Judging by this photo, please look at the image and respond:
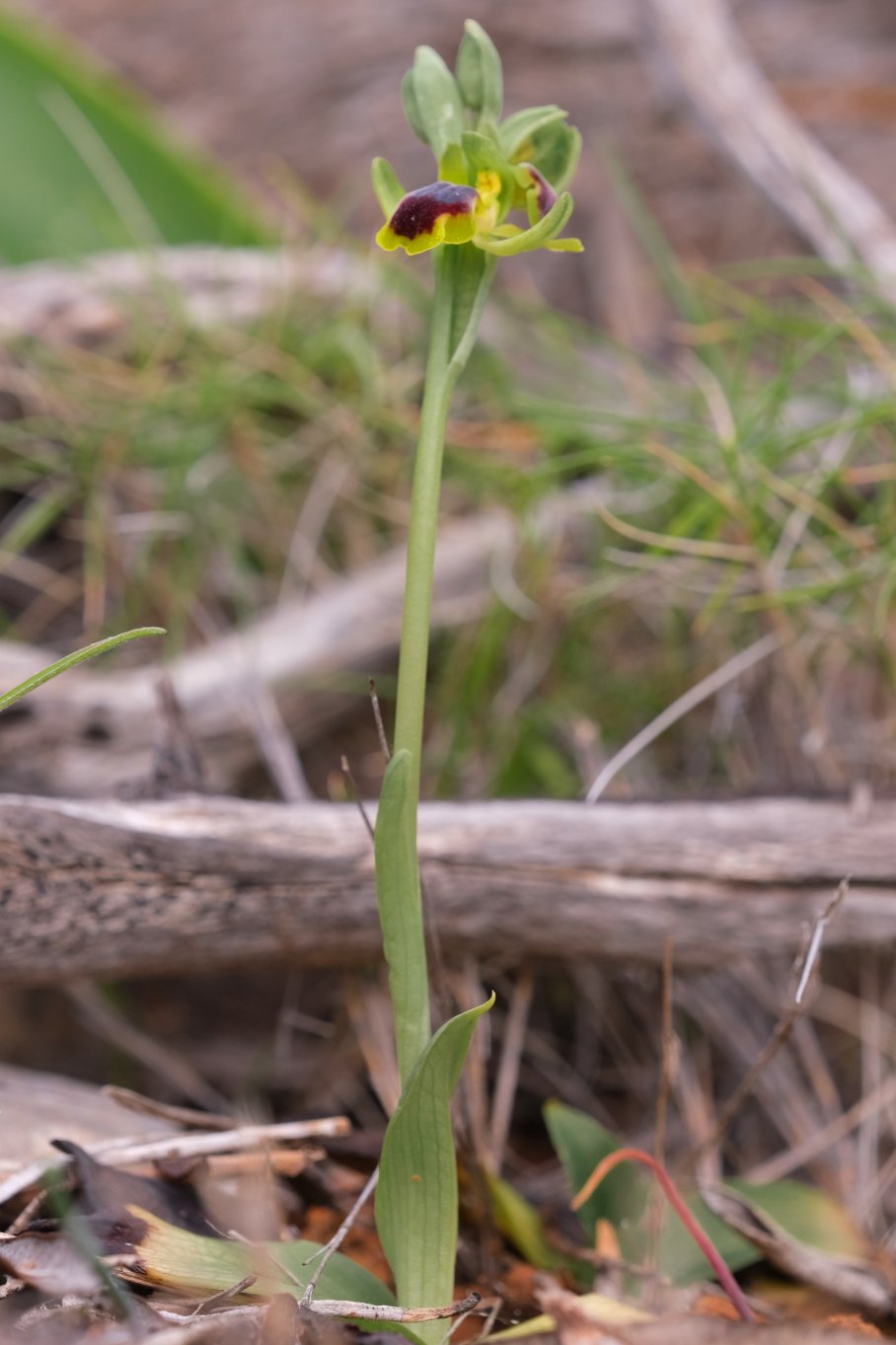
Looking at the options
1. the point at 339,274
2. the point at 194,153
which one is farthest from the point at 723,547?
the point at 194,153

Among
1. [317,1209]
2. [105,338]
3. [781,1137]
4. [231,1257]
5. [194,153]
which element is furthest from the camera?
[194,153]

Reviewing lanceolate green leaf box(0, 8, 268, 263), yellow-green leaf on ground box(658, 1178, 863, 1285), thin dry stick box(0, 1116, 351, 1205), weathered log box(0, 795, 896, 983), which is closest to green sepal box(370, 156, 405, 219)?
weathered log box(0, 795, 896, 983)

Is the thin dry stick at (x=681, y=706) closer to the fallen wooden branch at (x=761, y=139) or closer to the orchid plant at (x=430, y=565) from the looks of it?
the orchid plant at (x=430, y=565)

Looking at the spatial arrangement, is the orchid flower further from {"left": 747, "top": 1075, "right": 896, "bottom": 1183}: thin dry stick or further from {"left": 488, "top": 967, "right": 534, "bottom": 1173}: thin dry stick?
{"left": 747, "top": 1075, "right": 896, "bottom": 1183}: thin dry stick

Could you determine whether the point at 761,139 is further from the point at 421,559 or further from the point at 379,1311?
the point at 379,1311

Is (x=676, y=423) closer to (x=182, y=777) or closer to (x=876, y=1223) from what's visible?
(x=182, y=777)

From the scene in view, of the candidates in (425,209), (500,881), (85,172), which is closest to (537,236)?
(425,209)

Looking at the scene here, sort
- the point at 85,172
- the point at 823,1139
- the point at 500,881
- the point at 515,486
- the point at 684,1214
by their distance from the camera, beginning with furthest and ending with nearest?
the point at 85,172, the point at 515,486, the point at 823,1139, the point at 500,881, the point at 684,1214
